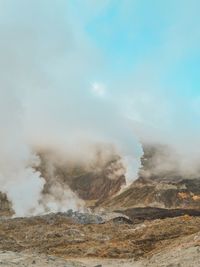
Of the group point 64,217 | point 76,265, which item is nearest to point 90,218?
point 64,217

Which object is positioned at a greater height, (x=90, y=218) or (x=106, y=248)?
(x=90, y=218)

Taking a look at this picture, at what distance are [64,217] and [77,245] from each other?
48886 mm

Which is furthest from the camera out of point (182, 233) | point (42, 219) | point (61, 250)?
point (42, 219)

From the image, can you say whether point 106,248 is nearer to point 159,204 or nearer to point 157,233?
point 157,233

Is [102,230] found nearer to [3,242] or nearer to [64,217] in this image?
[3,242]

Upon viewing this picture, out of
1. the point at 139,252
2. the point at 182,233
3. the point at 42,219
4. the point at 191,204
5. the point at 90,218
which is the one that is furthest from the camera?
the point at 191,204

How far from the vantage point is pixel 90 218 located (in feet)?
369

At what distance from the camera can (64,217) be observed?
106 m

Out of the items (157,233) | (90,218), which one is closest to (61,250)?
(157,233)

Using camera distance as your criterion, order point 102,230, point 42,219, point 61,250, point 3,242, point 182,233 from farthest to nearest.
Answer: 1. point 42,219
2. point 102,230
3. point 3,242
4. point 182,233
5. point 61,250

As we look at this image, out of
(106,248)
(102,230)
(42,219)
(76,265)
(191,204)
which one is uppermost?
(191,204)

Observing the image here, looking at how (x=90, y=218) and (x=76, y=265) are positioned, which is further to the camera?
(x=90, y=218)

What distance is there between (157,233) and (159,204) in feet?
453

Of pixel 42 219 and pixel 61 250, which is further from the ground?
pixel 42 219
